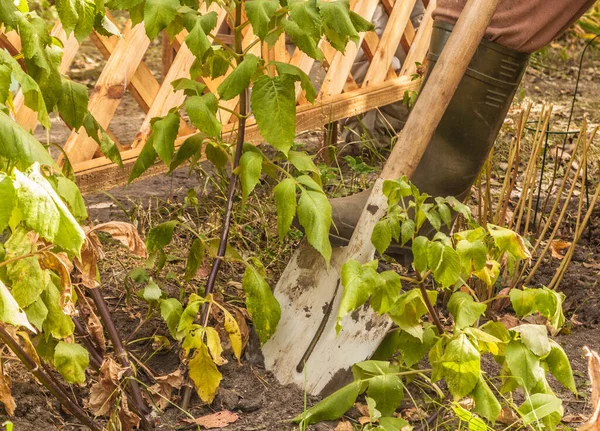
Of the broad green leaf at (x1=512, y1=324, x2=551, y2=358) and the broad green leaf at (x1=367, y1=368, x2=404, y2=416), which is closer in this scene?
the broad green leaf at (x1=512, y1=324, x2=551, y2=358)

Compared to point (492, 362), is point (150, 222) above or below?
below

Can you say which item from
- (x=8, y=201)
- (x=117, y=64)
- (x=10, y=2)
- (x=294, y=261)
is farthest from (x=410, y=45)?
(x=8, y=201)

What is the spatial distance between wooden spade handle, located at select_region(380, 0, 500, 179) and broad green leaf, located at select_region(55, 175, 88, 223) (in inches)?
28.9

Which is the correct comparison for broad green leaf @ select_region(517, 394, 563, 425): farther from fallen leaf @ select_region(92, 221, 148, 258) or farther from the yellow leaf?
fallen leaf @ select_region(92, 221, 148, 258)

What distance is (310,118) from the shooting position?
3.14 m

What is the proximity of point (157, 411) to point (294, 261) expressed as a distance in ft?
1.73

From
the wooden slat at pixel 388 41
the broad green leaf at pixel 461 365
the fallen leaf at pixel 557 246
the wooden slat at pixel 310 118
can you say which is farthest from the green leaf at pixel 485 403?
the wooden slat at pixel 388 41

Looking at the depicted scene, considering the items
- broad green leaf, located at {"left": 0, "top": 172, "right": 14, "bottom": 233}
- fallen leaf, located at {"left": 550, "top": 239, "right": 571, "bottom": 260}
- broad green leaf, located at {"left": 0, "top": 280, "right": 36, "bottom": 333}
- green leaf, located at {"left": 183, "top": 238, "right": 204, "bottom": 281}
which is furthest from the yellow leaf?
fallen leaf, located at {"left": 550, "top": 239, "right": 571, "bottom": 260}

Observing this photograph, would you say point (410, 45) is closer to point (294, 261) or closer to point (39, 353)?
point (294, 261)

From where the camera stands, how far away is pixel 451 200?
Result: 64.1 inches

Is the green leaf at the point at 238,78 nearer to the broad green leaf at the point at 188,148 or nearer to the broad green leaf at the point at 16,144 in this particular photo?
the broad green leaf at the point at 188,148

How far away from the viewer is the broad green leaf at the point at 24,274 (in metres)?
1.27

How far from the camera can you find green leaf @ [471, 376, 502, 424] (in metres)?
1.44

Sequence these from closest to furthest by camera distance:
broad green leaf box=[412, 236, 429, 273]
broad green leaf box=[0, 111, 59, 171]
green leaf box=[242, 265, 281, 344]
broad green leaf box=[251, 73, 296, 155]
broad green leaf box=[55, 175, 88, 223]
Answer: broad green leaf box=[0, 111, 59, 171]
broad green leaf box=[55, 175, 88, 223]
broad green leaf box=[412, 236, 429, 273]
broad green leaf box=[251, 73, 296, 155]
green leaf box=[242, 265, 281, 344]
